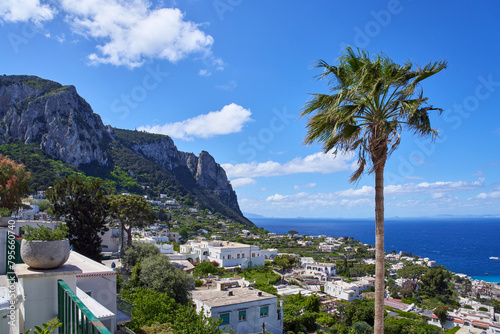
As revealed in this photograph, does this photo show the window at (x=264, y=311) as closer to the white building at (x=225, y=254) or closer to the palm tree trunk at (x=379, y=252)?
the palm tree trunk at (x=379, y=252)

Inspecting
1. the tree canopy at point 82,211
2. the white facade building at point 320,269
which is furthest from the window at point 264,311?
the white facade building at point 320,269

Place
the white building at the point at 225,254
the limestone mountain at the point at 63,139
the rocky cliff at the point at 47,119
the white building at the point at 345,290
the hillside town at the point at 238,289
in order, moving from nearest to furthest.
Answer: the hillside town at the point at 238,289, the white building at the point at 345,290, the white building at the point at 225,254, the limestone mountain at the point at 63,139, the rocky cliff at the point at 47,119

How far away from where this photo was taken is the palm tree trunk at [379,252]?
5.52m

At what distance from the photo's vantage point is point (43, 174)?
8662 cm

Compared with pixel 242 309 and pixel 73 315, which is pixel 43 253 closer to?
pixel 73 315

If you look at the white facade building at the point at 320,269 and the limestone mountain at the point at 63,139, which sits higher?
the limestone mountain at the point at 63,139

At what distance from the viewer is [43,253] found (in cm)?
341

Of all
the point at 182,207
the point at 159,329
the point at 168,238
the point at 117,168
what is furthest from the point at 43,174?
the point at 159,329

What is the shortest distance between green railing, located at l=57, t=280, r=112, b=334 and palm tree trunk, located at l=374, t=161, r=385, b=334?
4560 millimetres

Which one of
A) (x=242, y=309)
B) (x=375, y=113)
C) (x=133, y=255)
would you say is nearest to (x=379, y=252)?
(x=375, y=113)

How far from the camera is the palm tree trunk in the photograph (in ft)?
18.1

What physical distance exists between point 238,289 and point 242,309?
13.4ft

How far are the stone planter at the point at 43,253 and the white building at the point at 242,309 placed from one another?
64.1 ft

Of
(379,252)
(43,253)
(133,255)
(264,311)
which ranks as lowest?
(264,311)
